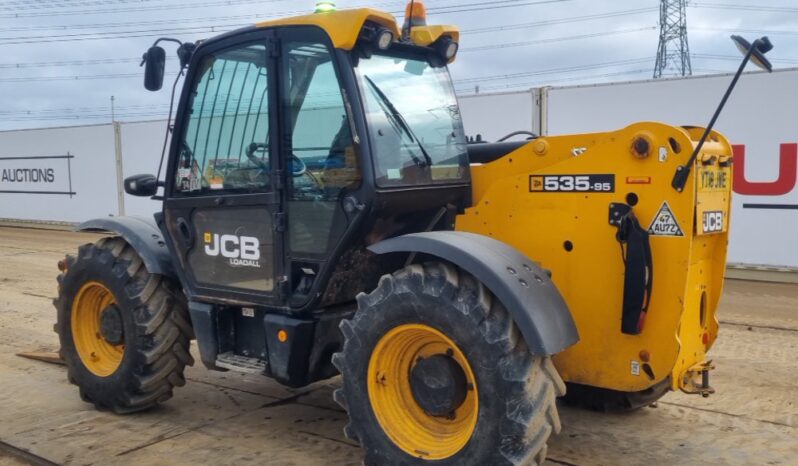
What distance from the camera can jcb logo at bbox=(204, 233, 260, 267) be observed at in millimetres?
4410

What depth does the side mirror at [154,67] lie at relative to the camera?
4.57 metres

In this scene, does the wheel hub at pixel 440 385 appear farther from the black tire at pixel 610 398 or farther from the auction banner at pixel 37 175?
the auction banner at pixel 37 175

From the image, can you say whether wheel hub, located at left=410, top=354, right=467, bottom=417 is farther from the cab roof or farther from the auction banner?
the auction banner

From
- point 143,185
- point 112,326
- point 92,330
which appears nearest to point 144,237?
point 143,185

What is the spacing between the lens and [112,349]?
5.20m

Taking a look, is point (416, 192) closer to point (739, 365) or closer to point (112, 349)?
point (112, 349)

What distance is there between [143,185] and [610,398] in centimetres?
321

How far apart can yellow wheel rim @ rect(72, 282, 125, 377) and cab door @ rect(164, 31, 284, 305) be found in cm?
81

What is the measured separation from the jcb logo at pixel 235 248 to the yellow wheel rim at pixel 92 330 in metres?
1.00

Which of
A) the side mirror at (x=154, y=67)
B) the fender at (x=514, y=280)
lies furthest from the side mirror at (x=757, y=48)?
the side mirror at (x=154, y=67)

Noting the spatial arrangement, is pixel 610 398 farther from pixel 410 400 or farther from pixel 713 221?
pixel 410 400

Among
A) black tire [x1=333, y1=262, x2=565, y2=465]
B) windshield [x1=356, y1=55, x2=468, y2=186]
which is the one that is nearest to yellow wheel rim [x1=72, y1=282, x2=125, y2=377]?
black tire [x1=333, y1=262, x2=565, y2=465]

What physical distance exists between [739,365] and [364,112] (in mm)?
3809

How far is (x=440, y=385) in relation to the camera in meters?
3.61
